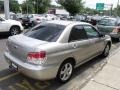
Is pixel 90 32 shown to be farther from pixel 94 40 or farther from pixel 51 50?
pixel 51 50

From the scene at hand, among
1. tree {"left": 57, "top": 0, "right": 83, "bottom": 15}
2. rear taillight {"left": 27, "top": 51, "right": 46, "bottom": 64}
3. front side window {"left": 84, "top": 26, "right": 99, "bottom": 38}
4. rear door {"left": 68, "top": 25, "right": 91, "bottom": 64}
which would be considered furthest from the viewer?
tree {"left": 57, "top": 0, "right": 83, "bottom": 15}

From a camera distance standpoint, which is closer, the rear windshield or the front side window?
the rear windshield

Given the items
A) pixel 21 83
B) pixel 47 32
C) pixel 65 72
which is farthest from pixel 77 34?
pixel 21 83

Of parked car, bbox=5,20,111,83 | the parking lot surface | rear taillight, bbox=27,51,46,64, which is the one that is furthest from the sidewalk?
rear taillight, bbox=27,51,46,64

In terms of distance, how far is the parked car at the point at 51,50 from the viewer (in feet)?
13.1

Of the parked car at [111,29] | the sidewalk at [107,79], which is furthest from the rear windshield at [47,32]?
the parked car at [111,29]

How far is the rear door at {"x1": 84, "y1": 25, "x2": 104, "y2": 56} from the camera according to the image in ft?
18.8

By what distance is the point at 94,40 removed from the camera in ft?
19.5

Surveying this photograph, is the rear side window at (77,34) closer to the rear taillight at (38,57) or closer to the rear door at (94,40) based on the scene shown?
the rear door at (94,40)

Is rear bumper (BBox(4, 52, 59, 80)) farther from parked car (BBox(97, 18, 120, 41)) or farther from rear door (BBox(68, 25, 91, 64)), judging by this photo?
parked car (BBox(97, 18, 120, 41))

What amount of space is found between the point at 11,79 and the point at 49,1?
167 feet

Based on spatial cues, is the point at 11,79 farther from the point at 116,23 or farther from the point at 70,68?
the point at 116,23

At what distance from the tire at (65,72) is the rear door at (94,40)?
1204 mm

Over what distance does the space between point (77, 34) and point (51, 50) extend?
1.28 meters
